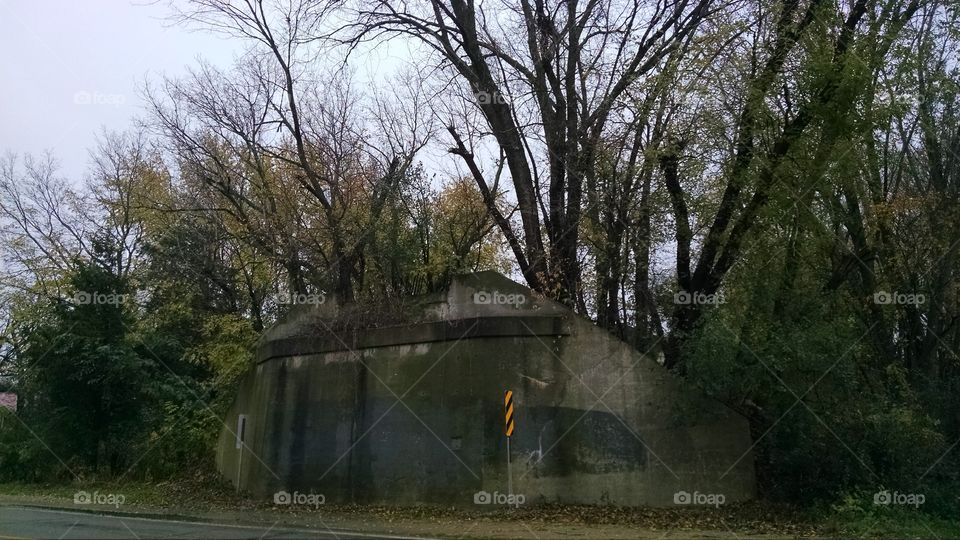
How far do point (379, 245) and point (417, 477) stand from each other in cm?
606

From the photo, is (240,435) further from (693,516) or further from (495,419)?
(693,516)

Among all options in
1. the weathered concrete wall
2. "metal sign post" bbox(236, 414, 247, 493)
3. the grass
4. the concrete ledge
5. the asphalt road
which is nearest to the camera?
the asphalt road

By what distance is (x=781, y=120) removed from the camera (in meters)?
15.5

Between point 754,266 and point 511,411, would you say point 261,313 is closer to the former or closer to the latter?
point 511,411

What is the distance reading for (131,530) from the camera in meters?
12.9

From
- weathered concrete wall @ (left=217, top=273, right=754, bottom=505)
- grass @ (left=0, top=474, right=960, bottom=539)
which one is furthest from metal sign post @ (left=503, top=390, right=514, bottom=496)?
grass @ (left=0, top=474, right=960, bottom=539)

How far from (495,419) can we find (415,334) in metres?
2.67

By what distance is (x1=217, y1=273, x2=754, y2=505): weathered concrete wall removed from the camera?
14.9m

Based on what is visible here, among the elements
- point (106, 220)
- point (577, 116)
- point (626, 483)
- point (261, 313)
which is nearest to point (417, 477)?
point (626, 483)

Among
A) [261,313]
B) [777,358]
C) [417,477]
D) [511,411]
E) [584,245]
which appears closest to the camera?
[777,358]

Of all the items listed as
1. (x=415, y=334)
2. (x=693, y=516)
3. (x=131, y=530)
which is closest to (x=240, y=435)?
(x=415, y=334)

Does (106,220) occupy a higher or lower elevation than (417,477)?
higher

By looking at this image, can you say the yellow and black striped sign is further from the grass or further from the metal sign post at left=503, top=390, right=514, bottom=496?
the grass

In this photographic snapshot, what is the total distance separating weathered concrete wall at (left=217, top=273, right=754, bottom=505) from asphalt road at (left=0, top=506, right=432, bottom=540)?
3052 mm
